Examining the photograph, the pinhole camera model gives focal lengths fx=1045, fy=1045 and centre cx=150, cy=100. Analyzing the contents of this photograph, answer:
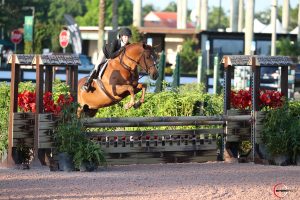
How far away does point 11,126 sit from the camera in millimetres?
16078

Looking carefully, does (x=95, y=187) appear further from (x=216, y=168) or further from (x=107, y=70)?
(x=107, y=70)

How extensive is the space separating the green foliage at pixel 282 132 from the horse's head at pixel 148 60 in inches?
101

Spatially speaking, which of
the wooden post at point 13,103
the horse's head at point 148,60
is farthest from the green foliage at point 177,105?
the wooden post at point 13,103

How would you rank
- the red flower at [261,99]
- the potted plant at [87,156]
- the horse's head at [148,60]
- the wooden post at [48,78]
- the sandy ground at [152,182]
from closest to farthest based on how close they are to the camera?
the sandy ground at [152,182], the potted plant at [87,156], the wooden post at [48,78], the red flower at [261,99], the horse's head at [148,60]

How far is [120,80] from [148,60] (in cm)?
87

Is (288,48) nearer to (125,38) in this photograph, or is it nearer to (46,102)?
(125,38)

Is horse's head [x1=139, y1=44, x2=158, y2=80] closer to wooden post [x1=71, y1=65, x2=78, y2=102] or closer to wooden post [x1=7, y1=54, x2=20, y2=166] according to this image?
wooden post [x1=71, y1=65, x2=78, y2=102]

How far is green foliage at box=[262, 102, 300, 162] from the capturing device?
57.0 ft

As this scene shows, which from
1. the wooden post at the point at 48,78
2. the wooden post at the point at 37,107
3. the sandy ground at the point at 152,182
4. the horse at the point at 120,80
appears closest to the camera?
the sandy ground at the point at 152,182

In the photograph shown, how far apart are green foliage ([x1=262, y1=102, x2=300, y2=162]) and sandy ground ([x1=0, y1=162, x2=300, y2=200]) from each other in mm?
542

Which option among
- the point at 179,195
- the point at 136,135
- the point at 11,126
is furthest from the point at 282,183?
the point at 11,126

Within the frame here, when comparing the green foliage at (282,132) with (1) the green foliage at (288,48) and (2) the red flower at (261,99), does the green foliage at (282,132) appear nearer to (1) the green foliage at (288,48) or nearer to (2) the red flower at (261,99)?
(2) the red flower at (261,99)

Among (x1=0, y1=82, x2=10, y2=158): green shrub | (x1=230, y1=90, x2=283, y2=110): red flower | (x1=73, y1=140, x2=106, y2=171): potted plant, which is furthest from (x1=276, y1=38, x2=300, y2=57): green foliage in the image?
(x1=73, y1=140, x2=106, y2=171): potted plant

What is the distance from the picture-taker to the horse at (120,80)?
19.4 metres
